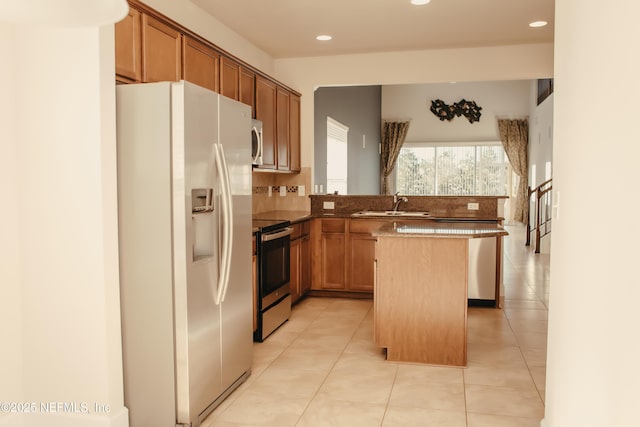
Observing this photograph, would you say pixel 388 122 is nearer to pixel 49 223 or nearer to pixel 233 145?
pixel 233 145

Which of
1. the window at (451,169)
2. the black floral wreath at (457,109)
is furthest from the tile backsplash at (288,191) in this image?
the black floral wreath at (457,109)

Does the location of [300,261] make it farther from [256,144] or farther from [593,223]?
[593,223]

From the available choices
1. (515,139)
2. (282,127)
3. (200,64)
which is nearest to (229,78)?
(200,64)

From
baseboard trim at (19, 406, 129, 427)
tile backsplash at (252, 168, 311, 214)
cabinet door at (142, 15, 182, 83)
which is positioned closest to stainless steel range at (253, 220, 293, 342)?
cabinet door at (142, 15, 182, 83)

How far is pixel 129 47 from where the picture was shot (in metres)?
3.03

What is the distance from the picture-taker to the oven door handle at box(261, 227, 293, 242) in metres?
4.12

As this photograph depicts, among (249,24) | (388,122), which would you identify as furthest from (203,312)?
(388,122)

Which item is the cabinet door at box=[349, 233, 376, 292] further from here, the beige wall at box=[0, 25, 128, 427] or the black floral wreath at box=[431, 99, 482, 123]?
the black floral wreath at box=[431, 99, 482, 123]

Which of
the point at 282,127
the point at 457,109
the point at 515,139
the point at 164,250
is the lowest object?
the point at 164,250

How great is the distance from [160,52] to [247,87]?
1.39 metres

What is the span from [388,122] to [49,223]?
1083 cm

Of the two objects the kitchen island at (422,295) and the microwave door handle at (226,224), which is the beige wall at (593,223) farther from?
the microwave door handle at (226,224)

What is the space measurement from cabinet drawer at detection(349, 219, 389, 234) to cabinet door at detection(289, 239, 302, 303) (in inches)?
27.0

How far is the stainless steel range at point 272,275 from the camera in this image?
409 centimetres
